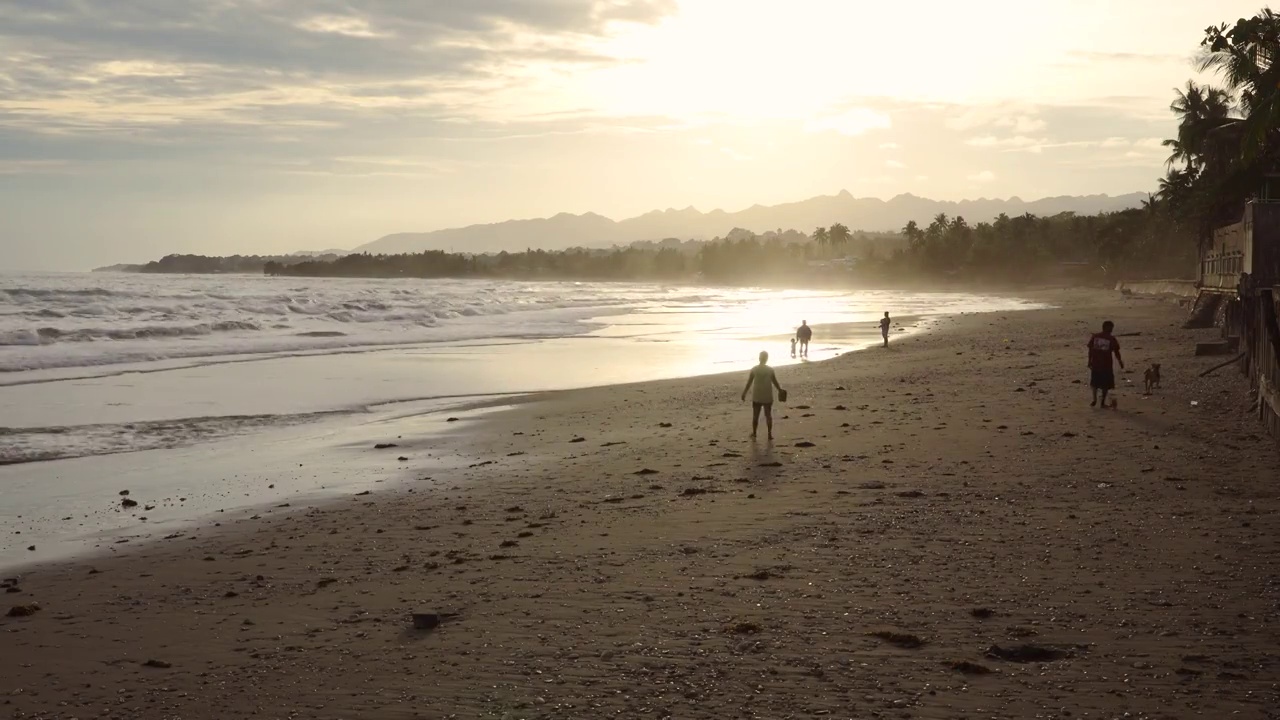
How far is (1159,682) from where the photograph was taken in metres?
5.50

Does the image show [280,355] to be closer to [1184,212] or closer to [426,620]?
[426,620]

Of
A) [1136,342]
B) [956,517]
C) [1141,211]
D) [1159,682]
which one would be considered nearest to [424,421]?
[956,517]

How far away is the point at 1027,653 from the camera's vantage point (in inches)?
235

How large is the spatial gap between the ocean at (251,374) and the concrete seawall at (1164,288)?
1231 cm

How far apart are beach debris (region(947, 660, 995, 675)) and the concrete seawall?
4113 cm

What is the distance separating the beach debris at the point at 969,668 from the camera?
5.73 metres

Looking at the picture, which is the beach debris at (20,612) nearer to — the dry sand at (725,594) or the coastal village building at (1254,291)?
the dry sand at (725,594)

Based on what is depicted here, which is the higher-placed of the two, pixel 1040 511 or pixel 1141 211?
pixel 1141 211

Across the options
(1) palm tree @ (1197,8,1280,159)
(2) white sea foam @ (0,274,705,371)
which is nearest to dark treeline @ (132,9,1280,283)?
(1) palm tree @ (1197,8,1280,159)

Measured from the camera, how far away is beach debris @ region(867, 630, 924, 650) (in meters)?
6.18

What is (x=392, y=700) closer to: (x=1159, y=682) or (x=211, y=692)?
(x=211, y=692)

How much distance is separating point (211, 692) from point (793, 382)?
1794cm

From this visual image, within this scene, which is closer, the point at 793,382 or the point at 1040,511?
the point at 1040,511

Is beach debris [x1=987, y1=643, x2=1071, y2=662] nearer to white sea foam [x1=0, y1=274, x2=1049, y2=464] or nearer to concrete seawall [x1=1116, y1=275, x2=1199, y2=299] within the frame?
white sea foam [x1=0, y1=274, x2=1049, y2=464]
